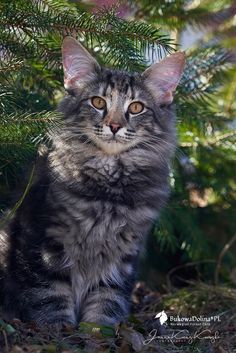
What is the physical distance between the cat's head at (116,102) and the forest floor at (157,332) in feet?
2.33

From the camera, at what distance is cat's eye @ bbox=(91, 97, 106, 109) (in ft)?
8.49

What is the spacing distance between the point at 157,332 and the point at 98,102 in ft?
2.98

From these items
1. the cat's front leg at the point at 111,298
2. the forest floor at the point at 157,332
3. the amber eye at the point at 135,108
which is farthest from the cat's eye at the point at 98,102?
the forest floor at the point at 157,332

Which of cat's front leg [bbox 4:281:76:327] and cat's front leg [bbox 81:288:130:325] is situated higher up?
cat's front leg [bbox 4:281:76:327]

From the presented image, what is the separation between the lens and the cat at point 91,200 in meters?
2.44

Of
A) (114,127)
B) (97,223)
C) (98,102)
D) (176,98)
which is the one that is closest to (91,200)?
(97,223)

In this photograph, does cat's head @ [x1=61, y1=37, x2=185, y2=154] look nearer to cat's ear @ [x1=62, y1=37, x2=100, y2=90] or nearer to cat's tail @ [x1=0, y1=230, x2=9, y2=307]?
cat's ear @ [x1=62, y1=37, x2=100, y2=90]

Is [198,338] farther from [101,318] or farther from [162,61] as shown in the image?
[162,61]

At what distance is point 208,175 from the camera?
364 centimetres

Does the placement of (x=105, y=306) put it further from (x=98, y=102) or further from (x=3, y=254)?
(x=98, y=102)

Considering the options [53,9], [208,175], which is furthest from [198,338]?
[208,175]
